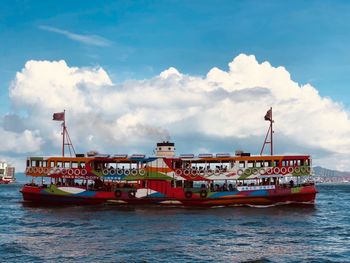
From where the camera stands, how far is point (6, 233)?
1153 inches

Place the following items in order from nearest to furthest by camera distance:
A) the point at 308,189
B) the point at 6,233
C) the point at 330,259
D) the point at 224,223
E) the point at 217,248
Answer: the point at 330,259, the point at 217,248, the point at 6,233, the point at 224,223, the point at 308,189

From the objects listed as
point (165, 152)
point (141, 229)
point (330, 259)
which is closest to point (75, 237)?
point (141, 229)

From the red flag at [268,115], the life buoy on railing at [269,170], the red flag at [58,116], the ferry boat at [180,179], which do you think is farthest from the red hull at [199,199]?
the red flag at [58,116]

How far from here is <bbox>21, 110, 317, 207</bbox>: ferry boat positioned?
42812 millimetres

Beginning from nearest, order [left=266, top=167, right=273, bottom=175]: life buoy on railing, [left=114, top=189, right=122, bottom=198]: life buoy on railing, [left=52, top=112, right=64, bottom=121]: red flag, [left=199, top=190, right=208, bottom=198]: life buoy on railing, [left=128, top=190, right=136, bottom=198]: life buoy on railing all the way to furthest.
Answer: [left=199, top=190, right=208, bottom=198]: life buoy on railing
[left=266, top=167, right=273, bottom=175]: life buoy on railing
[left=128, top=190, right=136, bottom=198]: life buoy on railing
[left=114, top=189, right=122, bottom=198]: life buoy on railing
[left=52, top=112, right=64, bottom=121]: red flag

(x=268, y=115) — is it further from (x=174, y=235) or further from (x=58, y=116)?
(x=174, y=235)

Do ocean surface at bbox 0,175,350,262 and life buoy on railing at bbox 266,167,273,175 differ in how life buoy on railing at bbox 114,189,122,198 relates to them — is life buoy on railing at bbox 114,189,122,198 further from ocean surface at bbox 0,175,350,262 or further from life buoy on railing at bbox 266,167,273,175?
life buoy on railing at bbox 266,167,273,175

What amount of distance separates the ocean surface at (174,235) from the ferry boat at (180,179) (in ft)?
6.23

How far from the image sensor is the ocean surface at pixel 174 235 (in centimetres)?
2247

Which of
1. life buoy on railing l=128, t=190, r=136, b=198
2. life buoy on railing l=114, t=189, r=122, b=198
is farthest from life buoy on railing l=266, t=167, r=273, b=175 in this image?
life buoy on railing l=114, t=189, r=122, b=198

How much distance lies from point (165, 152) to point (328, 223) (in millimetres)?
16803

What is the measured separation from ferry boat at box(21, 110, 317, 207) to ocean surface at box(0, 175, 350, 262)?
6.23 feet

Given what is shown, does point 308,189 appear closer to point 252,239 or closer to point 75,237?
point 252,239

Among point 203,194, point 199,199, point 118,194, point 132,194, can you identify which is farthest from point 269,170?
point 118,194
